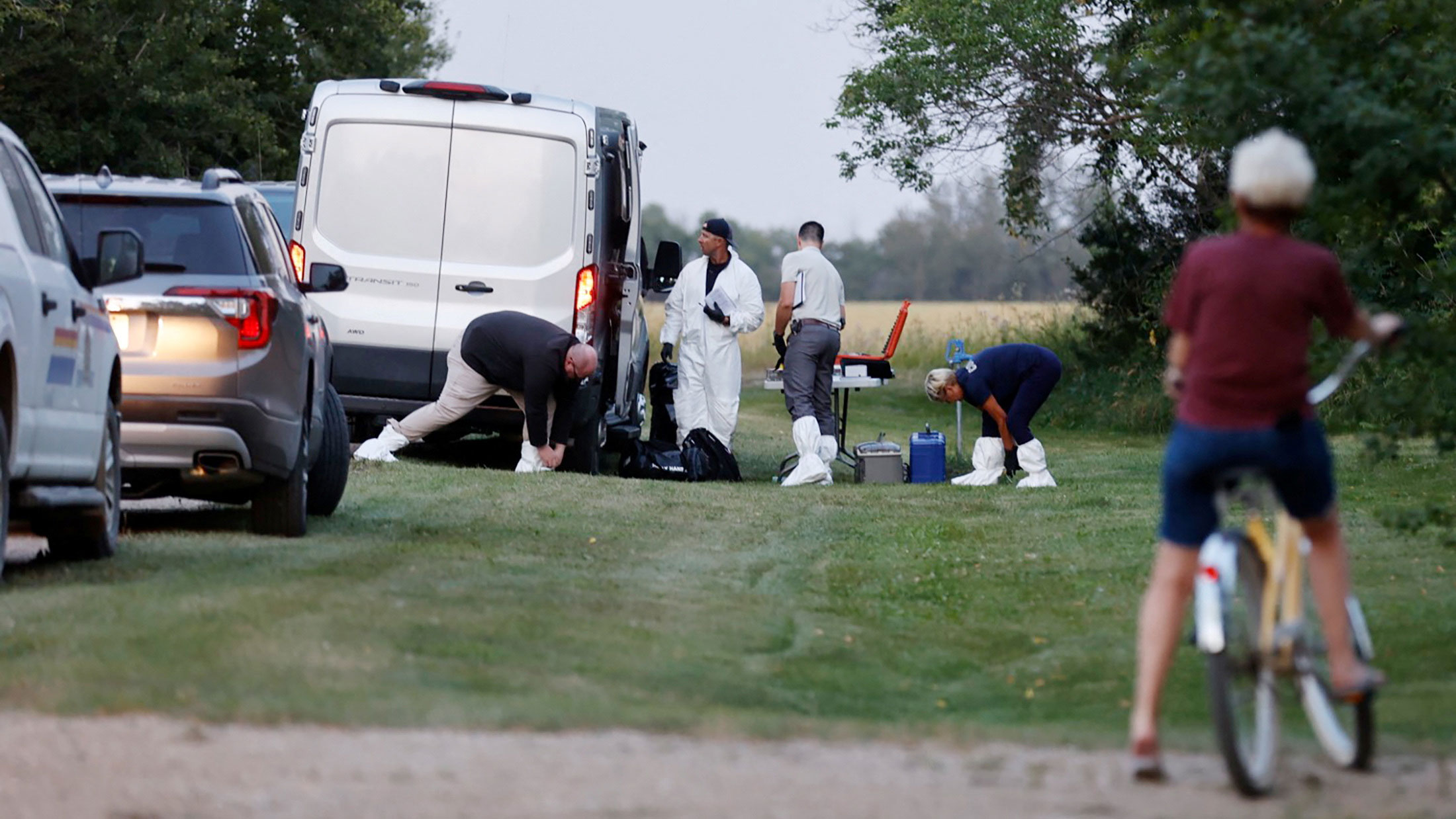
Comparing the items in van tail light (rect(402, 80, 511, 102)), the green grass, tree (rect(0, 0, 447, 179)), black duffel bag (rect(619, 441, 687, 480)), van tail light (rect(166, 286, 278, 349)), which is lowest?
the green grass

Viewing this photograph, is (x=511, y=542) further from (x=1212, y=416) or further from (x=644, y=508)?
(x=1212, y=416)

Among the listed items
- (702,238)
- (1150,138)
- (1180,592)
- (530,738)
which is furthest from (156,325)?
(1150,138)

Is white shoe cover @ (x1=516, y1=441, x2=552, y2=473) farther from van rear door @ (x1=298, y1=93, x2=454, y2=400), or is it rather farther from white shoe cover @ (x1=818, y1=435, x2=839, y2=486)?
white shoe cover @ (x1=818, y1=435, x2=839, y2=486)

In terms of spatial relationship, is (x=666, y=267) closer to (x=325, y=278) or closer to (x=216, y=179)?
(x=325, y=278)

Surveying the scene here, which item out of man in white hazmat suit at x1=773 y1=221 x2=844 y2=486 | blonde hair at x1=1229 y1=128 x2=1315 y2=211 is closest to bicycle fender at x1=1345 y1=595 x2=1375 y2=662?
blonde hair at x1=1229 y1=128 x2=1315 y2=211

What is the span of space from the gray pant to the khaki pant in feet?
7.75

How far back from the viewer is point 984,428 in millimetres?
17234

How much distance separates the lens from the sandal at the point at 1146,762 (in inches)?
214

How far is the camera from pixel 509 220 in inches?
618

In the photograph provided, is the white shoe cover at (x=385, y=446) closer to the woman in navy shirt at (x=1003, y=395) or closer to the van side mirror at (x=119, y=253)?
the woman in navy shirt at (x=1003, y=395)

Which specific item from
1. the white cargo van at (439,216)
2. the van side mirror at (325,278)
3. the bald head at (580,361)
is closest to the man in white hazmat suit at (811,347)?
the white cargo van at (439,216)

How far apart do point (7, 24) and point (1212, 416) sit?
2538cm

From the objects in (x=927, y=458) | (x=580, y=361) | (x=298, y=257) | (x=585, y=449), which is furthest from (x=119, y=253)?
(x=927, y=458)

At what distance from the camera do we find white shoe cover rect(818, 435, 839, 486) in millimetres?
16984
